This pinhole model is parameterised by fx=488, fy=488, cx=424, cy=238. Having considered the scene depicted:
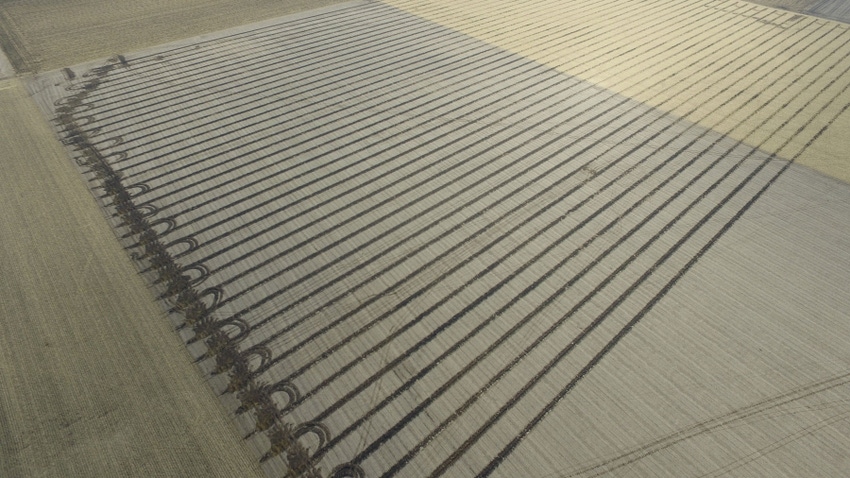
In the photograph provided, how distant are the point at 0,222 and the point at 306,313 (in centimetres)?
1861

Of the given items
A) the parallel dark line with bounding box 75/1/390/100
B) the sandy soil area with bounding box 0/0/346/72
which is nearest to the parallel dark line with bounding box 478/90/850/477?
the parallel dark line with bounding box 75/1/390/100

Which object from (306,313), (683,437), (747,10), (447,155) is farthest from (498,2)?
(683,437)

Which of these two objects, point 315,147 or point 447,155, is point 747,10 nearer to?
point 447,155

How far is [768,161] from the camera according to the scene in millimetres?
34031

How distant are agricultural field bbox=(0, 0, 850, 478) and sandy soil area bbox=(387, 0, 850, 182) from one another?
1.39ft

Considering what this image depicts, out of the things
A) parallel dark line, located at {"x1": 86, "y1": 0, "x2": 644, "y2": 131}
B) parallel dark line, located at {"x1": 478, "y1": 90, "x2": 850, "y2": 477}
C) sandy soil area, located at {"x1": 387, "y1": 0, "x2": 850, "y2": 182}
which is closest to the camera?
parallel dark line, located at {"x1": 478, "y1": 90, "x2": 850, "y2": 477}

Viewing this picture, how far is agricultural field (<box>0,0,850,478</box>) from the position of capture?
1984 cm

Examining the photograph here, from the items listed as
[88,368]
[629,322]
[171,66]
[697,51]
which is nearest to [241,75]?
[171,66]

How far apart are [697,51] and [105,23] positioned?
6030 cm

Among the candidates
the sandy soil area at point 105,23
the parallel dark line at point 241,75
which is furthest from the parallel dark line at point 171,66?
the sandy soil area at point 105,23

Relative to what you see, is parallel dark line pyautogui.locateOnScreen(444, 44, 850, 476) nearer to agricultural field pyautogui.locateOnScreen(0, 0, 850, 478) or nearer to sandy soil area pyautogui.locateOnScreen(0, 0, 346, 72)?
agricultural field pyautogui.locateOnScreen(0, 0, 850, 478)

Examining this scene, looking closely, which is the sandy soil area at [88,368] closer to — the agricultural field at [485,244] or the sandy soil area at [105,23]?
the agricultural field at [485,244]

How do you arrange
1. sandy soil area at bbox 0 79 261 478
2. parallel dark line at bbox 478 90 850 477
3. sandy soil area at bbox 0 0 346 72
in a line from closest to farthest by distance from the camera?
sandy soil area at bbox 0 79 261 478, parallel dark line at bbox 478 90 850 477, sandy soil area at bbox 0 0 346 72

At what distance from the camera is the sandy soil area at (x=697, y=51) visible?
3800 centimetres
